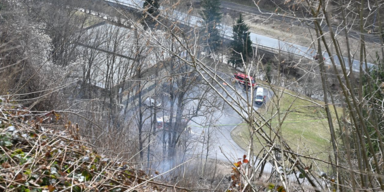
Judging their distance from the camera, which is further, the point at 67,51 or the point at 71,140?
the point at 67,51

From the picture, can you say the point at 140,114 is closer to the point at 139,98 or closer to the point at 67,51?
the point at 139,98

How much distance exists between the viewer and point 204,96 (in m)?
13.9

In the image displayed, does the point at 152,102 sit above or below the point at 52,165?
above

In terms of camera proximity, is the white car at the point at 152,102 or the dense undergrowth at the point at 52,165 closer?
the dense undergrowth at the point at 52,165

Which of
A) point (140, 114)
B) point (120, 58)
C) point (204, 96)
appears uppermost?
point (120, 58)

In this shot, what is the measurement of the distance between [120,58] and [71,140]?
500 inches

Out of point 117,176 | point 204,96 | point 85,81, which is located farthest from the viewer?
point 85,81

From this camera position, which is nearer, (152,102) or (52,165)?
(52,165)

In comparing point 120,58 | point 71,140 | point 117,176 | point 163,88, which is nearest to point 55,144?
point 71,140

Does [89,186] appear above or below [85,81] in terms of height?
below

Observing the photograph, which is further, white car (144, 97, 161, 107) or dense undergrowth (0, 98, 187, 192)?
white car (144, 97, 161, 107)

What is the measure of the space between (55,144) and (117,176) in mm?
744

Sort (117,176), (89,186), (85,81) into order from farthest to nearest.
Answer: (85,81) < (117,176) < (89,186)

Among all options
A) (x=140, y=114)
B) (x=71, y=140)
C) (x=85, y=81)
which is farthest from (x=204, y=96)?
(x=71, y=140)
